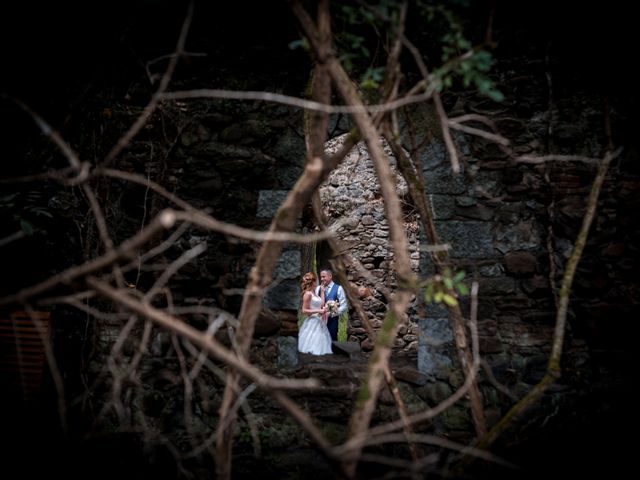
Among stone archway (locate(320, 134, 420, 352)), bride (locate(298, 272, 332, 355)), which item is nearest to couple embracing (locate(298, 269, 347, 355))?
bride (locate(298, 272, 332, 355))

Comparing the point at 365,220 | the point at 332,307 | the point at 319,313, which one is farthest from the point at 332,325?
the point at 365,220

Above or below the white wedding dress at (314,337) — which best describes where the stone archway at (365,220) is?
above

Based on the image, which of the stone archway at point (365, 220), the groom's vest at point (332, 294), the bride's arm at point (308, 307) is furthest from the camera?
the stone archway at point (365, 220)

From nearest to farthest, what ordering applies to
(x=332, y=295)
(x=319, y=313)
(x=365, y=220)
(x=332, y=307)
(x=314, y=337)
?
(x=314, y=337), (x=319, y=313), (x=332, y=307), (x=332, y=295), (x=365, y=220)

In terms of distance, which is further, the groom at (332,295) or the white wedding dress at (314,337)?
the groom at (332,295)

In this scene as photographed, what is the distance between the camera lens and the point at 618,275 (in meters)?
2.95

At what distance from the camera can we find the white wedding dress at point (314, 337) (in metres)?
4.64

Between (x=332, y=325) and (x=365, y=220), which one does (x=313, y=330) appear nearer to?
(x=332, y=325)

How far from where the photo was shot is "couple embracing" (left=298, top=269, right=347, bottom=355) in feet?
15.3

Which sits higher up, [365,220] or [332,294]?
[365,220]

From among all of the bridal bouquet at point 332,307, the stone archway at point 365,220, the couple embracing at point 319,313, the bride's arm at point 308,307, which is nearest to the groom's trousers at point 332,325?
the couple embracing at point 319,313

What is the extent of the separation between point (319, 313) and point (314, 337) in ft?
0.88

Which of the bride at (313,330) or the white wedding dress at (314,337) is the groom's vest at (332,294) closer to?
the bride at (313,330)

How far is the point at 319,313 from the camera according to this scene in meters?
4.81
